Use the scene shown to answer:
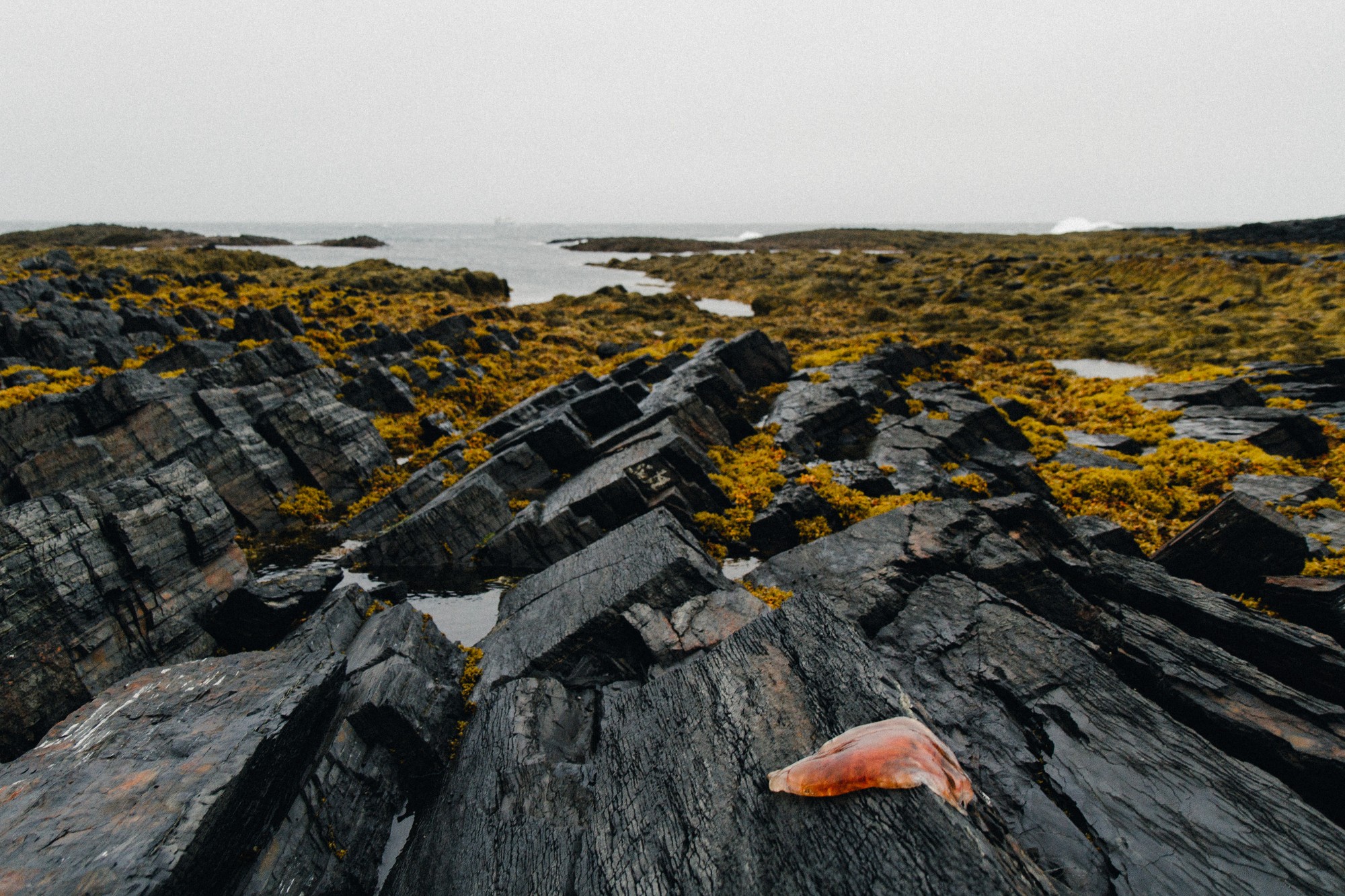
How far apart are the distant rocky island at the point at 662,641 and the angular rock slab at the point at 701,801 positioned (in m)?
0.03

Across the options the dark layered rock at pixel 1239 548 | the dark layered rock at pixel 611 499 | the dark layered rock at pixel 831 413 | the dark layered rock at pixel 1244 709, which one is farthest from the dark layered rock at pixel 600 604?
the dark layered rock at pixel 831 413

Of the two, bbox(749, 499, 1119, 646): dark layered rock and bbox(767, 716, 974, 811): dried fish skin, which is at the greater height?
bbox(767, 716, 974, 811): dried fish skin

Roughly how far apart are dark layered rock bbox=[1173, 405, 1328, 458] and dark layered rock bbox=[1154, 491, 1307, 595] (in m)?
11.1

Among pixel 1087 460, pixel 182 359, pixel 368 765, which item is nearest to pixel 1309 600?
pixel 1087 460

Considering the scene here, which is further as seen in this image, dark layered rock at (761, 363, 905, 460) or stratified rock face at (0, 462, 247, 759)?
dark layered rock at (761, 363, 905, 460)

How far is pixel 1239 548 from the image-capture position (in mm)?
9898

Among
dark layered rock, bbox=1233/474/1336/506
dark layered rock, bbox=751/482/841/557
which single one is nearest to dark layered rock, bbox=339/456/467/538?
dark layered rock, bbox=751/482/841/557

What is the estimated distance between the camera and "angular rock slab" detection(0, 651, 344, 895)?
436cm

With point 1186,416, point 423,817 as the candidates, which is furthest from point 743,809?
point 1186,416

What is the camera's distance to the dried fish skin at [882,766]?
4.46 metres

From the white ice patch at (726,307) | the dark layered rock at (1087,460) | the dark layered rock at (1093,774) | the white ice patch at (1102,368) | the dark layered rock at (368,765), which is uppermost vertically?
the dark layered rock at (1093,774)

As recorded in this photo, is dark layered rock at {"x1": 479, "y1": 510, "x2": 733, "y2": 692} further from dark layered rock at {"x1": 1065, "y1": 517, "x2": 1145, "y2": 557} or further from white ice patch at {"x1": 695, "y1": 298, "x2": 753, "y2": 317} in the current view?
white ice patch at {"x1": 695, "y1": 298, "x2": 753, "y2": 317}

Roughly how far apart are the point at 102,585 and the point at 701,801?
950 centimetres

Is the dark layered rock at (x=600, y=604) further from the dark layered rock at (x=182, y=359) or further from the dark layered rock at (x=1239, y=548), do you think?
the dark layered rock at (x=182, y=359)
